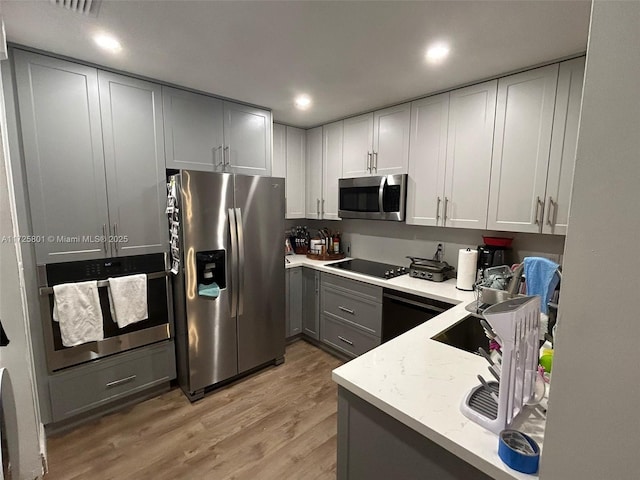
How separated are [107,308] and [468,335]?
7.60 ft

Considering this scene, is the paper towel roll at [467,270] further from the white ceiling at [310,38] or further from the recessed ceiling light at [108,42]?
the recessed ceiling light at [108,42]

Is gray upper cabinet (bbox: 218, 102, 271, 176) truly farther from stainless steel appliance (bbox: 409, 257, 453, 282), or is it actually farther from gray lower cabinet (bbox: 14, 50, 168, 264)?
stainless steel appliance (bbox: 409, 257, 453, 282)

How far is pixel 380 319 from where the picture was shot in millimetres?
2463

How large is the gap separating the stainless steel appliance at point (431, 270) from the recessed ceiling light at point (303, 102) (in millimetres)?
1671

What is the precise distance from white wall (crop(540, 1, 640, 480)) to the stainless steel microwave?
2136 mm

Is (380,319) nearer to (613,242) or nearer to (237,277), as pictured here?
(237,277)

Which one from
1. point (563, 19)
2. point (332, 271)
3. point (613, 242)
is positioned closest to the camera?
point (613, 242)

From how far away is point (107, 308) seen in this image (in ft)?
6.75

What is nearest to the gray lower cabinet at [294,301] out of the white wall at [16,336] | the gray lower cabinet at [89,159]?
the gray lower cabinet at [89,159]

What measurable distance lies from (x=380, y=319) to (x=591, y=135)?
2.15 metres

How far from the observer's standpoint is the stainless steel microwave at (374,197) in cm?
261

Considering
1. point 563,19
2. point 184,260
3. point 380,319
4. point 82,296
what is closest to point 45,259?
point 82,296

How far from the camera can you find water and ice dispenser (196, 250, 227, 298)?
223 cm

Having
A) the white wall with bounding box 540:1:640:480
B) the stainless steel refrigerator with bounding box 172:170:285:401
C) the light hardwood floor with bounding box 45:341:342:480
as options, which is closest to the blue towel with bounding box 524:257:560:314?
A: the white wall with bounding box 540:1:640:480
